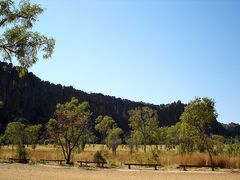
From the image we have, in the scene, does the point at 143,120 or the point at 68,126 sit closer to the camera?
the point at 68,126

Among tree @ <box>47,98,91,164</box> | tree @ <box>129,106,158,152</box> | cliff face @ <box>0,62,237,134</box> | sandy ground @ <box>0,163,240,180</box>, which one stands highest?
cliff face @ <box>0,62,237,134</box>

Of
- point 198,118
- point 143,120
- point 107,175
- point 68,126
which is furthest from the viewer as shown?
point 143,120

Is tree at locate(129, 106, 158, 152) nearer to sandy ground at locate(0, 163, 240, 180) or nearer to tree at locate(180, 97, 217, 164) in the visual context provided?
tree at locate(180, 97, 217, 164)

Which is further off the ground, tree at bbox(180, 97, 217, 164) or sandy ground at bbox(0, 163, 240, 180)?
tree at bbox(180, 97, 217, 164)

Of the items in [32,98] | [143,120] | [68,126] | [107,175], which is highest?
[32,98]

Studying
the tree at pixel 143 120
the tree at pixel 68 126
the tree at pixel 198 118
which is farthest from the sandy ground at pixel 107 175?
the tree at pixel 143 120

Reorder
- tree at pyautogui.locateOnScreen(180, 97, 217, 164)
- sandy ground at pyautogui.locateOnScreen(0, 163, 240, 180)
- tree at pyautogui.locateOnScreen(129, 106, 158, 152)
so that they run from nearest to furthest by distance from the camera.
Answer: sandy ground at pyautogui.locateOnScreen(0, 163, 240, 180)
tree at pyautogui.locateOnScreen(180, 97, 217, 164)
tree at pyautogui.locateOnScreen(129, 106, 158, 152)

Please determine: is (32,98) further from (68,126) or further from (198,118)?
(198,118)

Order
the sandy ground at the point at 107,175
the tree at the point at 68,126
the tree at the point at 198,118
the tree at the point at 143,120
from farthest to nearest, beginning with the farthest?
the tree at the point at 143,120 → the tree at the point at 68,126 → the tree at the point at 198,118 → the sandy ground at the point at 107,175

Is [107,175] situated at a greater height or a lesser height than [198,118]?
lesser

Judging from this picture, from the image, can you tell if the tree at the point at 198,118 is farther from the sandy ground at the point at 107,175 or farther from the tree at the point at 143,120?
the tree at the point at 143,120

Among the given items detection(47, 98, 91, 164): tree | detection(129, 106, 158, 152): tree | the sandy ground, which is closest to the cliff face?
detection(129, 106, 158, 152): tree

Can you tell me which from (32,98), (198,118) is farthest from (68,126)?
(32,98)

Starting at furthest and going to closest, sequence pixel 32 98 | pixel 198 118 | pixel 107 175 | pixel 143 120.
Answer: pixel 32 98, pixel 143 120, pixel 198 118, pixel 107 175
